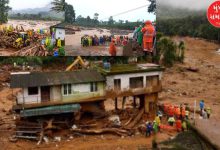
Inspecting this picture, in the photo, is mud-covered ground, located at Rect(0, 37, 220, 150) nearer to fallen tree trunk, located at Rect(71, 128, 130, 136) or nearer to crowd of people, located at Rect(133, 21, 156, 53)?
fallen tree trunk, located at Rect(71, 128, 130, 136)

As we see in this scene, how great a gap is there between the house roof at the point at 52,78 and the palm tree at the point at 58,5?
6.59m

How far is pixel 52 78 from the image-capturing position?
56.2 ft

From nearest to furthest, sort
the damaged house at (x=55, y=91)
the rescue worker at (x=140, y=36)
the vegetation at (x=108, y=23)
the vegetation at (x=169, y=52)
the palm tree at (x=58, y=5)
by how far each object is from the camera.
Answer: the damaged house at (x=55, y=91)
the palm tree at (x=58, y=5)
the rescue worker at (x=140, y=36)
the vegetation at (x=108, y=23)
the vegetation at (x=169, y=52)

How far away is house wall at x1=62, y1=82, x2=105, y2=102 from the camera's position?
674 inches

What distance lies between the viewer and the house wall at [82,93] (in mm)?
17125

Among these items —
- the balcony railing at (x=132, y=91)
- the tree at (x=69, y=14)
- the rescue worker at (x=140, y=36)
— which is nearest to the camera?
the balcony railing at (x=132, y=91)

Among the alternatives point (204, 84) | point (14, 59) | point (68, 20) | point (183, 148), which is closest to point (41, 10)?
point (68, 20)

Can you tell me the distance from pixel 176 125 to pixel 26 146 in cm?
716

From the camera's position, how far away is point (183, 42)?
3353 cm

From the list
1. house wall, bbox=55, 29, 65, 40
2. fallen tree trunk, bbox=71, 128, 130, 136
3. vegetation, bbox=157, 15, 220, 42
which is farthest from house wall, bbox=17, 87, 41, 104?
vegetation, bbox=157, 15, 220, 42

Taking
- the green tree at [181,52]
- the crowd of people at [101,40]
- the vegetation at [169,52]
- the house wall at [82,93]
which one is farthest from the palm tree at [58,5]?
the green tree at [181,52]

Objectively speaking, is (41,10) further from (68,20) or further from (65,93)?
(65,93)

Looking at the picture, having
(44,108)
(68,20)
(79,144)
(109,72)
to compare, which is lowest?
(79,144)

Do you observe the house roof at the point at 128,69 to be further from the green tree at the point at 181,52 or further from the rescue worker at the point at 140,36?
the green tree at the point at 181,52
